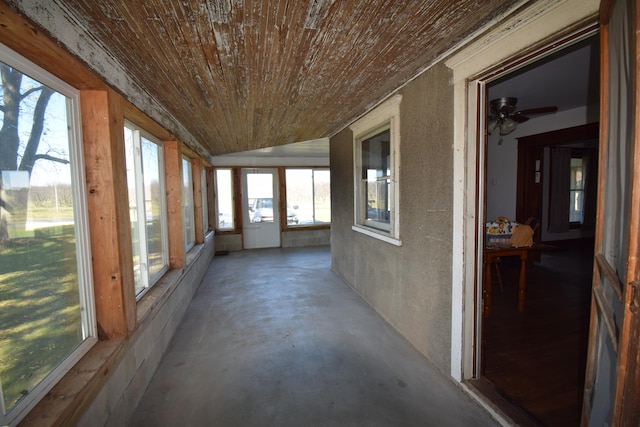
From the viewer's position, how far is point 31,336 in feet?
4.17

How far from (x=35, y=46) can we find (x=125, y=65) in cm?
73

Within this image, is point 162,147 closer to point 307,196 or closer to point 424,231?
point 424,231

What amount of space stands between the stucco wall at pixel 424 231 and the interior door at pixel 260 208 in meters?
4.63

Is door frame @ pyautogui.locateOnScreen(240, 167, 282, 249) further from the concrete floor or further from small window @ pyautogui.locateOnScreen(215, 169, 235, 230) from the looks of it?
the concrete floor

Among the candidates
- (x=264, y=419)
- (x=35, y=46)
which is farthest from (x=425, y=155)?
(x=35, y=46)

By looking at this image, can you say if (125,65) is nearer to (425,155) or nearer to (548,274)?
(425,155)

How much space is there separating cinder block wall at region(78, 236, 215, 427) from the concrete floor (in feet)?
0.33

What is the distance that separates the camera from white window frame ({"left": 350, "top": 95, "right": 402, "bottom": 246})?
2.68 meters

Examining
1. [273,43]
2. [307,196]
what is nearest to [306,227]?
[307,196]

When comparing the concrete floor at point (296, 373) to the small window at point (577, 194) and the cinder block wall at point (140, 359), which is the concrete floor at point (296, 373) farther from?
the small window at point (577, 194)

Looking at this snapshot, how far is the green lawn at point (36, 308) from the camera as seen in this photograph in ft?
3.75

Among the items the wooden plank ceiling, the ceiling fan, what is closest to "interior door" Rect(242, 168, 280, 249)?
the wooden plank ceiling

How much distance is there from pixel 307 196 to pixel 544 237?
5.77m

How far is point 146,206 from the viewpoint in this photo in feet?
8.67
